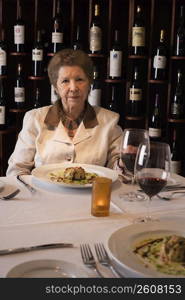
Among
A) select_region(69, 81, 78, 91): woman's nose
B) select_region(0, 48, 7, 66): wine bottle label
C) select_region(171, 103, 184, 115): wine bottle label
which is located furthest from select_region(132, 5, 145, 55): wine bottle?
select_region(69, 81, 78, 91): woman's nose

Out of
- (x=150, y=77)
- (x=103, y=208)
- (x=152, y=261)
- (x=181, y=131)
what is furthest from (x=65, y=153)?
(x=181, y=131)

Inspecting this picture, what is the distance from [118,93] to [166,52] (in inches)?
20.6

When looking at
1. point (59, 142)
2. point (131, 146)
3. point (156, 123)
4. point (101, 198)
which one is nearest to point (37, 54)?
point (156, 123)

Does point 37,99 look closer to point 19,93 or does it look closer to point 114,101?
point 19,93

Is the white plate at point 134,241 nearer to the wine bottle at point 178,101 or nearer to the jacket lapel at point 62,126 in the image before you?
the jacket lapel at point 62,126

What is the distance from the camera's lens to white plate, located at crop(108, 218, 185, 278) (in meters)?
0.76

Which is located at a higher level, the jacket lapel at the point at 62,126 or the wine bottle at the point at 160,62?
the wine bottle at the point at 160,62

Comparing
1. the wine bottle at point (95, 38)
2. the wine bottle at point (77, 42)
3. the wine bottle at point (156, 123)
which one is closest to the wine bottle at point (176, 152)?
the wine bottle at point (156, 123)

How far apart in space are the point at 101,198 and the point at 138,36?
2.02 metres

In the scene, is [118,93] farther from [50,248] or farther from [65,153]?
[50,248]

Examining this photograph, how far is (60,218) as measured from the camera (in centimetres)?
111

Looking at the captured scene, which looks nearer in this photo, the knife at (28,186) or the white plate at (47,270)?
the white plate at (47,270)

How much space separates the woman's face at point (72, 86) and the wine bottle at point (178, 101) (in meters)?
1.23

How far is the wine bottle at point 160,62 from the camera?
2910 millimetres
